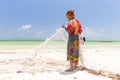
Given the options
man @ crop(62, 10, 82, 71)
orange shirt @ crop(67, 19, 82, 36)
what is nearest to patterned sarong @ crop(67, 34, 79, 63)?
man @ crop(62, 10, 82, 71)

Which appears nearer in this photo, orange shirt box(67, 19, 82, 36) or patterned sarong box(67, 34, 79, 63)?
orange shirt box(67, 19, 82, 36)

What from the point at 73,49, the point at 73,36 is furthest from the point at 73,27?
the point at 73,49

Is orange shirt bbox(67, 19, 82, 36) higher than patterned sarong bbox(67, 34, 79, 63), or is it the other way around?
orange shirt bbox(67, 19, 82, 36)

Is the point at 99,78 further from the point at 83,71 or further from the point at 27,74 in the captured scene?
the point at 27,74

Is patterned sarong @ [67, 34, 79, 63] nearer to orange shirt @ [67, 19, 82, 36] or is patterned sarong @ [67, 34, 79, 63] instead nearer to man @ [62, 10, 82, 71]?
man @ [62, 10, 82, 71]

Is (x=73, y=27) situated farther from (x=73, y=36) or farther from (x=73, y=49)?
(x=73, y=49)

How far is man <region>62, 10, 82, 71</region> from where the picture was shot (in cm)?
841

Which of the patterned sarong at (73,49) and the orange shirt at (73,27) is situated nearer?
the orange shirt at (73,27)

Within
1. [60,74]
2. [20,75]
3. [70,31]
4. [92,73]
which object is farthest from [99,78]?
[20,75]

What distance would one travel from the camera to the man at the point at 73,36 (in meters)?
8.41

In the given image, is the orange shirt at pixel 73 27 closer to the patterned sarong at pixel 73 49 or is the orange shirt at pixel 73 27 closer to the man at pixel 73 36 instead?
the man at pixel 73 36

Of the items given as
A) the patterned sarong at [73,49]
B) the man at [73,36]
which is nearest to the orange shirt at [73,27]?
the man at [73,36]

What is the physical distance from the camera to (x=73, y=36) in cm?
847

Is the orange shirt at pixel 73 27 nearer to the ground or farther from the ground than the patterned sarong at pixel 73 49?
farther from the ground
